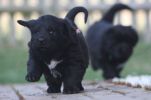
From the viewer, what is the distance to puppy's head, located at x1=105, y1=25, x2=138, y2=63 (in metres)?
7.73

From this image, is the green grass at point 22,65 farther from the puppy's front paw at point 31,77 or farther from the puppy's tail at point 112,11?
the puppy's front paw at point 31,77

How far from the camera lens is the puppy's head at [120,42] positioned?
7.73m

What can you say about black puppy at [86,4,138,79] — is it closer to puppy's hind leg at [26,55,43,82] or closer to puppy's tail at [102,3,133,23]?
puppy's tail at [102,3,133,23]

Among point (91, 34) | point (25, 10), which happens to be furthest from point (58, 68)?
point (25, 10)

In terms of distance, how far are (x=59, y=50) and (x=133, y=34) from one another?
3.57 meters

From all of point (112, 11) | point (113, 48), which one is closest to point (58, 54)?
point (113, 48)

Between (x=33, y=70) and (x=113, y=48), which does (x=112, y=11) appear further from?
(x=33, y=70)

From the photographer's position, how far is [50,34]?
4211 millimetres

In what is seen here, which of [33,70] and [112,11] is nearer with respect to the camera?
[33,70]

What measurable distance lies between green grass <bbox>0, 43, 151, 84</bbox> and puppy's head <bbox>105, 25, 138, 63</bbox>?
0.85m

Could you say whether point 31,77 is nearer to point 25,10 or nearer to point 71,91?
point 71,91

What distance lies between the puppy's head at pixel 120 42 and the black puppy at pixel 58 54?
3.31 m

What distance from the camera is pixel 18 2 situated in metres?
13.3

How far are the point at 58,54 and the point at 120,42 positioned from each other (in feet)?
11.8
